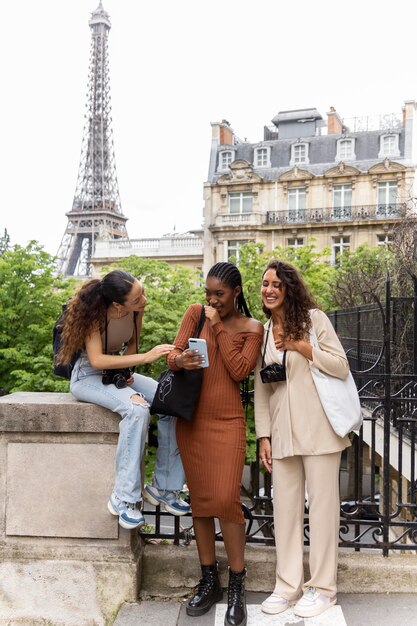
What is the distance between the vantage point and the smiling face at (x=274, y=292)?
3.81m

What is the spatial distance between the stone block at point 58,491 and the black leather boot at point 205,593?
59 cm

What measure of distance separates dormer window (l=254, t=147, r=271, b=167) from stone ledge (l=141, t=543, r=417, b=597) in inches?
1753

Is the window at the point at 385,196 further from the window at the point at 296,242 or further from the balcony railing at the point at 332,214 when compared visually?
the window at the point at 296,242

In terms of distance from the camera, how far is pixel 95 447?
4004 mm

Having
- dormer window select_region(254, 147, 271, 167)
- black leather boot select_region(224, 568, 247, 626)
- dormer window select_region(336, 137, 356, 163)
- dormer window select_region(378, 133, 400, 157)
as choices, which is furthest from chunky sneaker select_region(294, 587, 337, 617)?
dormer window select_region(254, 147, 271, 167)

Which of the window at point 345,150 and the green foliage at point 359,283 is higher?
the window at point 345,150

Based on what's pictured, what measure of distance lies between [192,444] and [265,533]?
1.10 m

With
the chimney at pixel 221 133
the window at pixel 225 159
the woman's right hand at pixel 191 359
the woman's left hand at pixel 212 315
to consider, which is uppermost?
the chimney at pixel 221 133

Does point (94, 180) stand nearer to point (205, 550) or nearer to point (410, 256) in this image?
point (410, 256)

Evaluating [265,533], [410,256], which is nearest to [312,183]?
[410,256]

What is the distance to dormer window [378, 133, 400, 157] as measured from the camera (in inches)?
1722

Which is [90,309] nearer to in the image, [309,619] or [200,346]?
[200,346]

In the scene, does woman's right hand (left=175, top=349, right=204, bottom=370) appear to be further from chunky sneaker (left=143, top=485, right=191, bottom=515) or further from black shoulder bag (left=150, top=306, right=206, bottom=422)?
chunky sneaker (left=143, top=485, right=191, bottom=515)

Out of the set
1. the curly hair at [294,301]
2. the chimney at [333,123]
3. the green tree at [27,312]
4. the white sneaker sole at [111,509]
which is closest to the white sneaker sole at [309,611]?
the white sneaker sole at [111,509]
